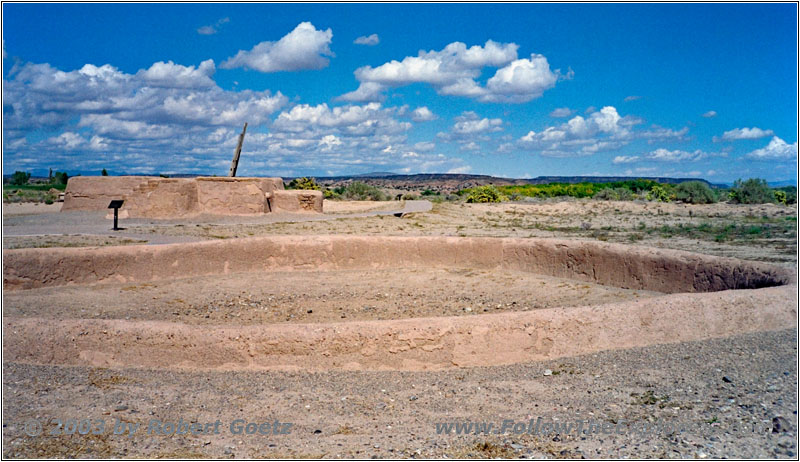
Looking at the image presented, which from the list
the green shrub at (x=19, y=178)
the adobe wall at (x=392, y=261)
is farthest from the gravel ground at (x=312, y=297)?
the green shrub at (x=19, y=178)

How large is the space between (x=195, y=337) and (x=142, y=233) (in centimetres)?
1035

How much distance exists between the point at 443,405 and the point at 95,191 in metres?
19.6

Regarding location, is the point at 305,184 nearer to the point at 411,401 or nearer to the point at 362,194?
the point at 362,194

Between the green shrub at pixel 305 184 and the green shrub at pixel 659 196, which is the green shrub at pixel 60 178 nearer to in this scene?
the green shrub at pixel 305 184

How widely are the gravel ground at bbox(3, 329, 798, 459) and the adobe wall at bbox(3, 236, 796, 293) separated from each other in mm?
2460

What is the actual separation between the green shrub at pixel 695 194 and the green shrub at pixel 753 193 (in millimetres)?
1024

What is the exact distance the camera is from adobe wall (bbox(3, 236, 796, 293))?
6.95m

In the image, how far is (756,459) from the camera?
2.79 m

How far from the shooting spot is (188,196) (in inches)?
691

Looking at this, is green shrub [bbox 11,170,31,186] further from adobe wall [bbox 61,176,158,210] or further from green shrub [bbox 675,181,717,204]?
green shrub [bbox 675,181,717,204]

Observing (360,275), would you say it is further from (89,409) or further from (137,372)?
(89,409)

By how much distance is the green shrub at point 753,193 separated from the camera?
27828mm

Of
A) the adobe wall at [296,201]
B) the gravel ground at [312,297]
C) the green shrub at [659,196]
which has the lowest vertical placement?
the gravel ground at [312,297]

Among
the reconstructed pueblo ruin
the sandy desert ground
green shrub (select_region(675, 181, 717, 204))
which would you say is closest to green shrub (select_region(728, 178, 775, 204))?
green shrub (select_region(675, 181, 717, 204))
